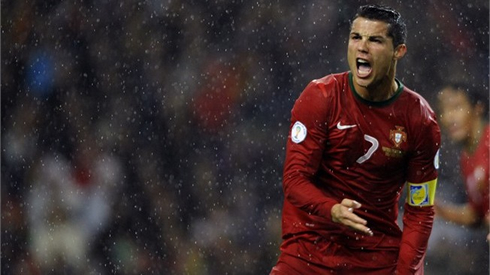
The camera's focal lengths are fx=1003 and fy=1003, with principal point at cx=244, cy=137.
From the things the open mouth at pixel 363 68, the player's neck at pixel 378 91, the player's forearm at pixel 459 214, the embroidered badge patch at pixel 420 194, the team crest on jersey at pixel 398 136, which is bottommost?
the embroidered badge patch at pixel 420 194

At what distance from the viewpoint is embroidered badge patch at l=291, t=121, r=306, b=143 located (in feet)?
9.32

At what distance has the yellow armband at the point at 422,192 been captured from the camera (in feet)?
9.64

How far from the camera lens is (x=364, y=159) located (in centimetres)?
291

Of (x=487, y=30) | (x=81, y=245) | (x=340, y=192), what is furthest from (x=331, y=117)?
(x=81, y=245)

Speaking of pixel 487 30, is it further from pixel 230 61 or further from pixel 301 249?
pixel 301 249

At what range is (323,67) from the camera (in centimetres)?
540

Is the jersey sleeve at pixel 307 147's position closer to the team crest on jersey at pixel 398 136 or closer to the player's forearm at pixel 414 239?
the team crest on jersey at pixel 398 136

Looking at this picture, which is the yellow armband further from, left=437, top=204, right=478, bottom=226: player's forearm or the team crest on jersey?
left=437, top=204, right=478, bottom=226: player's forearm

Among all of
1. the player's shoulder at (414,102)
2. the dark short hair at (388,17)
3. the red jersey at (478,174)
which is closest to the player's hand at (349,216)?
the player's shoulder at (414,102)

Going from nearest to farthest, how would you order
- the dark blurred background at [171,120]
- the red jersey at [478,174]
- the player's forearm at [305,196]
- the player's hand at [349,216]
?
the player's hand at [349,216], the player's forearm at [305,196], the red jersey at [478,174], the dark blurred background at [171,120]

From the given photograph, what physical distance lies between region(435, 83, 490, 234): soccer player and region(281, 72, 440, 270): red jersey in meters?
1.98

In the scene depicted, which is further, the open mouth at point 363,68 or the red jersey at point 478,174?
the red jersey at point 478,174

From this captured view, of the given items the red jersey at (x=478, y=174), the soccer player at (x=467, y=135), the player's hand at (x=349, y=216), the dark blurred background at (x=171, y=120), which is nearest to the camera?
the player's hand at (x=349, y=216)

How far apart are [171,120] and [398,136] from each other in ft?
9.71
